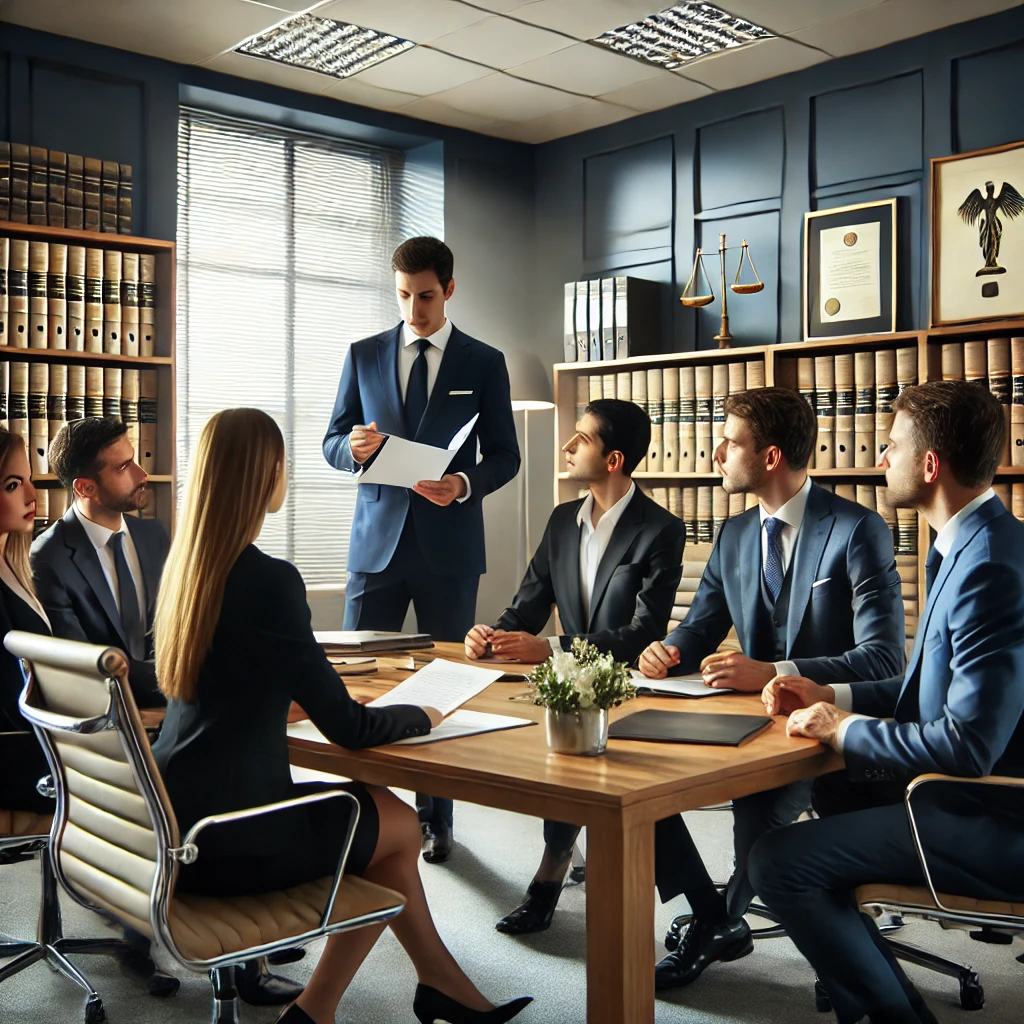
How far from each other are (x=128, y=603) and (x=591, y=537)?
3.86 ft

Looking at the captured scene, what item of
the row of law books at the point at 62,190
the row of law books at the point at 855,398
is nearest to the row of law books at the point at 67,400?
the row of law books at the point at 62,190

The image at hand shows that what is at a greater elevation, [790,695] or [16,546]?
[16,546]

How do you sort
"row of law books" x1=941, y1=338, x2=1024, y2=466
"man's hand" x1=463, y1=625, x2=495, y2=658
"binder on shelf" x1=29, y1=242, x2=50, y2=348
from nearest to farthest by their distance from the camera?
"man's hand" x1=463, y1=625, x2=495, y2=658 < "row of law books" x1=941, y1=338, x2=1024, y2=466 < "binder on shelf" x1=29, y1=242, x2=50, y2=348

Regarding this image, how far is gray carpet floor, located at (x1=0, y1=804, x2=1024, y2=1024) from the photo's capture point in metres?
2.43

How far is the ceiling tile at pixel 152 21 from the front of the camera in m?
4.28

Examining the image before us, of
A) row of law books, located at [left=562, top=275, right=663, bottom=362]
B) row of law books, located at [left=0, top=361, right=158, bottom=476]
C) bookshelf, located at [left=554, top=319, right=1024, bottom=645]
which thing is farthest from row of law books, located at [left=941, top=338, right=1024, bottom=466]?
row of law books, located at [left=0, top=361, right=158, bottom=476]

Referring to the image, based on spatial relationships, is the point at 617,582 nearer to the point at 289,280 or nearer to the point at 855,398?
the point at 855,398

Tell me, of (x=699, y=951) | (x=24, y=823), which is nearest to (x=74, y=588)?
(x=24, y=823)

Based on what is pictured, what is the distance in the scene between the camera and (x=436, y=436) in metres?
3.55

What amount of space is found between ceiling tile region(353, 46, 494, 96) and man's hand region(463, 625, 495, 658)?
288 centimetres

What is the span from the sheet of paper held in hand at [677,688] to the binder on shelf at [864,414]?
2.27 meters

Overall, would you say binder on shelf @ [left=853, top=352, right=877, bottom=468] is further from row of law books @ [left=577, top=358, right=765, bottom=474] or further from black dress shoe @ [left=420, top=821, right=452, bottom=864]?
black dress shoe @ [left=420, top=821, right=452, bottom=864]

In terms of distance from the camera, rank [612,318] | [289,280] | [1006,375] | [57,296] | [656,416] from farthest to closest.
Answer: [289,280] < [612,318] < [656,416] < [57,296] < [1006,375]

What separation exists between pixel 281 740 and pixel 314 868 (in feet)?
0.69
